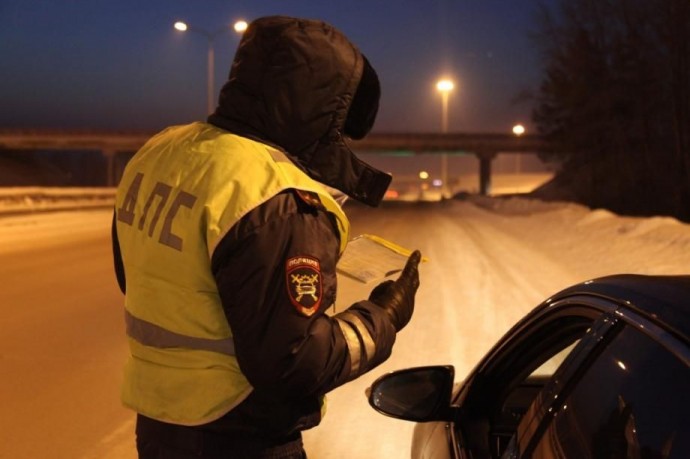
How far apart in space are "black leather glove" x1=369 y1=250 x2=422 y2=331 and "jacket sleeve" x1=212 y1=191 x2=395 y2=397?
0.31 metres

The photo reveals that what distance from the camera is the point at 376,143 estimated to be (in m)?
73.2

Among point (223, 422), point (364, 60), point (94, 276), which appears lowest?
point (94, 276)

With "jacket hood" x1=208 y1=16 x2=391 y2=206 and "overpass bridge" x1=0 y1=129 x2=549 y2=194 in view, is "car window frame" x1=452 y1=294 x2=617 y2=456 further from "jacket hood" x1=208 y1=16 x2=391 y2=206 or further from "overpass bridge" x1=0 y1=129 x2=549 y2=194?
"overpass bridge" x1=0 y1=129 x2=549 y2=194

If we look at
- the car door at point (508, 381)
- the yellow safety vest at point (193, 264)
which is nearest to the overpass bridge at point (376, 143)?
the car door at point (508, 381)

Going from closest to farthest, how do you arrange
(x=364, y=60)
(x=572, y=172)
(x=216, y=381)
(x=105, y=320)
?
(x=216, y=381) → (x=364, y=60) → (x=105, y=320) → (x=572, y=172)

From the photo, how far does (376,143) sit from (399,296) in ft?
234

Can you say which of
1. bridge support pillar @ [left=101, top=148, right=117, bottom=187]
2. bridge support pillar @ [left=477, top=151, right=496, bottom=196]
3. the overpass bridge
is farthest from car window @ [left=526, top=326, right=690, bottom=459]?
bridge support pillar @ [left=477, top=151, right=496, bottom=196]

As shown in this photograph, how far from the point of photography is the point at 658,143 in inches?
1502

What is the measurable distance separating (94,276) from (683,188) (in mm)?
28250

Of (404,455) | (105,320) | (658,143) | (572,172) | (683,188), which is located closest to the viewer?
(404,455)

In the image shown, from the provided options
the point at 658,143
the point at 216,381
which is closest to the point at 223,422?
the point at 216,381

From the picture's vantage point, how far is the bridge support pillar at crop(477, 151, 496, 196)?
76188 mm

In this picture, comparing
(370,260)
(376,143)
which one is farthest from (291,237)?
(376,143)

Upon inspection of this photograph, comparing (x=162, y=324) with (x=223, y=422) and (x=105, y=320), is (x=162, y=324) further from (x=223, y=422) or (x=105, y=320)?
(x=105, y=320)
